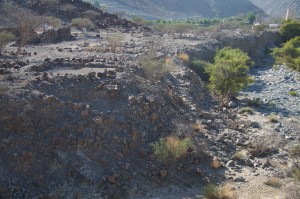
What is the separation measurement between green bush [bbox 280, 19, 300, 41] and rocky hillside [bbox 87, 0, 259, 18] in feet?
169

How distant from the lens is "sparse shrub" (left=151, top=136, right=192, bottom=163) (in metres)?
12.9

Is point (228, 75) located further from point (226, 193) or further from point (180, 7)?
point (180, 7)

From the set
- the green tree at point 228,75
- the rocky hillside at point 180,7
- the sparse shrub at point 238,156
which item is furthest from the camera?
the rocky hillside at point 180,7

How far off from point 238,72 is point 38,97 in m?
13.2

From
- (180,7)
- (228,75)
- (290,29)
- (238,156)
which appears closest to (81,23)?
(228,75)

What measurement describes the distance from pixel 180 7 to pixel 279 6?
54140 millimetres

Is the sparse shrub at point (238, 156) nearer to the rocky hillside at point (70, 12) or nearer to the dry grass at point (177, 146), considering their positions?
the dry grass at point (177, 146)

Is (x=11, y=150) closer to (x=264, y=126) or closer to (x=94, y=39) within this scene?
(x=264, y=126)

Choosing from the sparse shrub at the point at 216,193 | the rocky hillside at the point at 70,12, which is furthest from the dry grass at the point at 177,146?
the rocky hillside at the point at 70,12

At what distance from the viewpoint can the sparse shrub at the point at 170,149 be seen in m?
12.9

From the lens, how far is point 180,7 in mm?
124938

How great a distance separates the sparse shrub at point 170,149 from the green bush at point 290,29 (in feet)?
160

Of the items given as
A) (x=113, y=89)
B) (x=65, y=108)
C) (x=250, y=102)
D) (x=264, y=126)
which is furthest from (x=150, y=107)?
(x=250, y=102)

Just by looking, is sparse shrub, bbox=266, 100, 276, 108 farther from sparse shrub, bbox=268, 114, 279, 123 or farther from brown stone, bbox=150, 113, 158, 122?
brown stone, bbox=150, 113, 158, 122
